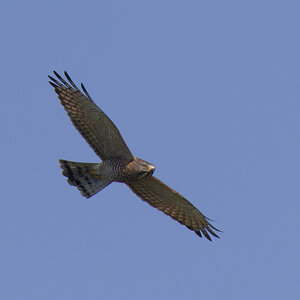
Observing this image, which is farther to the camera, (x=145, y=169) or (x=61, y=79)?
(x=61, y=79)

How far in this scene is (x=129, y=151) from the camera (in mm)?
14289

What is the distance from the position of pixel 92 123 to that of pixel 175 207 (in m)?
2.59

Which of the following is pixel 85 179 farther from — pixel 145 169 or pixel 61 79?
pixel 61 79

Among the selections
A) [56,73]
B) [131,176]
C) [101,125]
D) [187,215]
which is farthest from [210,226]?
[56,73]

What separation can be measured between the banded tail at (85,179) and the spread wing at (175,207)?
2.45 feet

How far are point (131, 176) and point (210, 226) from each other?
2183mm

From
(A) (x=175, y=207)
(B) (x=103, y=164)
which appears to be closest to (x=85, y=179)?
(B) (x=103, y=164)

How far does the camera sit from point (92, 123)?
1416 centimetres

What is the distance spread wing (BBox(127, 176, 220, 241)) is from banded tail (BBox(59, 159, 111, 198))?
0.75 meters

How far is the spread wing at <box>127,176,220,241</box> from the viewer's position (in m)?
15.1

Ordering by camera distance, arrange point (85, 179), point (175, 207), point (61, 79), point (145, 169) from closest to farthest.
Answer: point (145, 169), point (61, 79), point (85, 179), point (175, 207)

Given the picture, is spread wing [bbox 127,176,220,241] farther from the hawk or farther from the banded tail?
the banded tail

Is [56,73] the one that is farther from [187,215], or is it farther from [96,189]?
[187,215]

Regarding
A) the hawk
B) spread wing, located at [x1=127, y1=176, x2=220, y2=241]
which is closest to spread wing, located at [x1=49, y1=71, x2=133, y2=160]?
the hawk
